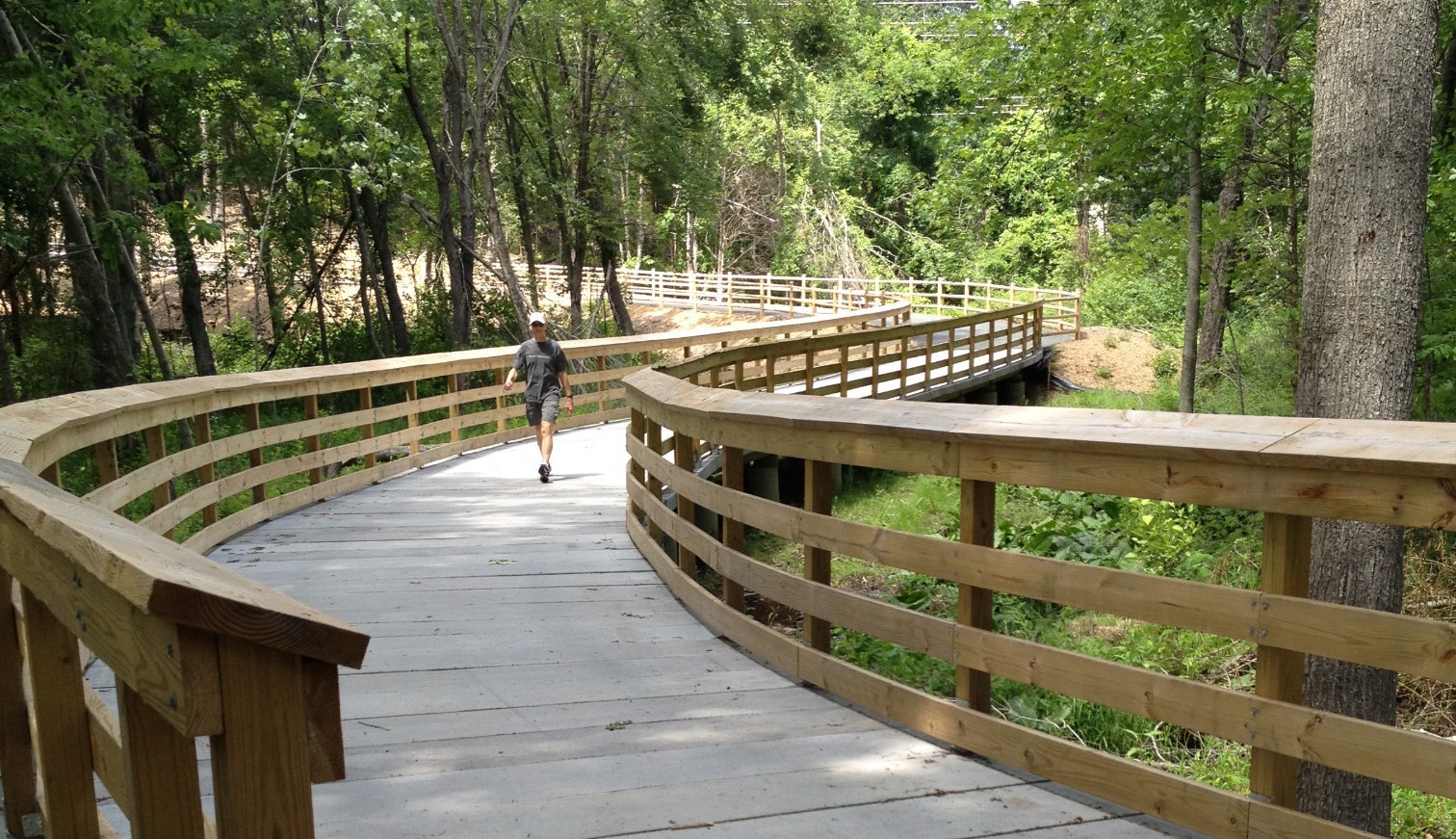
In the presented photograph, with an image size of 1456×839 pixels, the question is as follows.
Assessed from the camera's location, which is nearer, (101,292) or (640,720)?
(640,720)

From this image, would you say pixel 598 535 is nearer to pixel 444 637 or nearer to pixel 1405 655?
pixel 444 637

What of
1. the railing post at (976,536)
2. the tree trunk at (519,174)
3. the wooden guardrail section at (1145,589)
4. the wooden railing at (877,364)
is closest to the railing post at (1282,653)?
the wooden guardrail section at (1145,589)

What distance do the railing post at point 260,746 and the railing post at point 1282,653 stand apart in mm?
2474

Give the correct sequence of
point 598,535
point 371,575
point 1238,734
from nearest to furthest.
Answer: point 1238,734, point 371,575, point 598,535

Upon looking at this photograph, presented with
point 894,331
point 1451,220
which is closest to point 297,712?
point 1451,220

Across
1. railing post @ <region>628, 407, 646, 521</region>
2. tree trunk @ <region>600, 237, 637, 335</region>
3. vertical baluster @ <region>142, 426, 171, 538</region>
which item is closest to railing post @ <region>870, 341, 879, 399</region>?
railing post @ <region>628, 407, 646, 521</region>

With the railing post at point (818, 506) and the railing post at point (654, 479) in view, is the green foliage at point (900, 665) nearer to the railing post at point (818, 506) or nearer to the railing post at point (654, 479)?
the railing post at point (654, 479)

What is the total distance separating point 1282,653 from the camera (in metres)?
3.07

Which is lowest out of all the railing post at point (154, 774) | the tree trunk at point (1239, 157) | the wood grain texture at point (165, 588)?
A: the railing post at point (154, 774)

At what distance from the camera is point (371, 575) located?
7.18m

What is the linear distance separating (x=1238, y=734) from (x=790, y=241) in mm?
42118

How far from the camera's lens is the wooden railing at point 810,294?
35.8 m

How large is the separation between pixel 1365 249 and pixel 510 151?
996 inches

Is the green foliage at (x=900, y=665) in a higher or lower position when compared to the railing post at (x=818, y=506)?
lower
